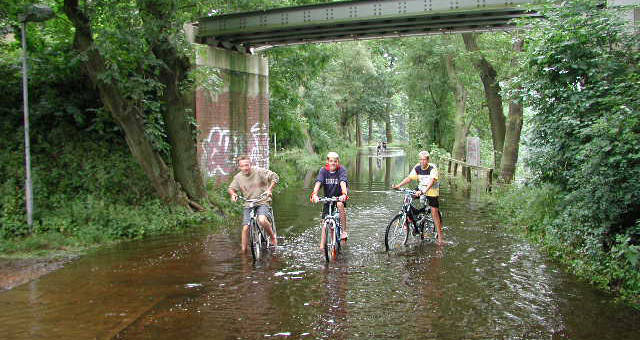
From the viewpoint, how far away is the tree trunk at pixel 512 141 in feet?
57.8

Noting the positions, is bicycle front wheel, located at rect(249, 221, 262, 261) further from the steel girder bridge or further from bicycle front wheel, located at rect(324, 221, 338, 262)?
the steel girder bridge

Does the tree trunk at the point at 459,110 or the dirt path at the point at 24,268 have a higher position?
the tree trunk at the point at 459,110

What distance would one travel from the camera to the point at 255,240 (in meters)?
9.28

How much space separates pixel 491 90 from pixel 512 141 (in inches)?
107

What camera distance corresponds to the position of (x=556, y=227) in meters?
9.80

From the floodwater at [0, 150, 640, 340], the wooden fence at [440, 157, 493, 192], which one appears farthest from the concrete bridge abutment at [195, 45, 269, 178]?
the wooden fence at [440, 157, 493, 192]

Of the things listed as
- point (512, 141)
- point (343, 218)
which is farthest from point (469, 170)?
point (343, 218)

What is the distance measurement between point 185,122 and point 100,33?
3.36 metres

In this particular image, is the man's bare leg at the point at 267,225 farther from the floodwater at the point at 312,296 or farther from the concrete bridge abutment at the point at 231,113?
the concrete bridge abutment at the point at 231,113

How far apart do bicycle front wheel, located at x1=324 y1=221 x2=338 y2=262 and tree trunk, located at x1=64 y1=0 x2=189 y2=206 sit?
5.27 meters

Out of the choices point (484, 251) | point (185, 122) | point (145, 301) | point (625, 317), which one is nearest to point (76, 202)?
point (185, 122)

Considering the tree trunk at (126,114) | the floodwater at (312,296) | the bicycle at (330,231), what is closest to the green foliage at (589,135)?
the floodwater at (312,296)

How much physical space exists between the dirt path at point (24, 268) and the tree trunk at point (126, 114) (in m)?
3.39

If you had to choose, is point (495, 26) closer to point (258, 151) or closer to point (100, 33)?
point (258, 151)
